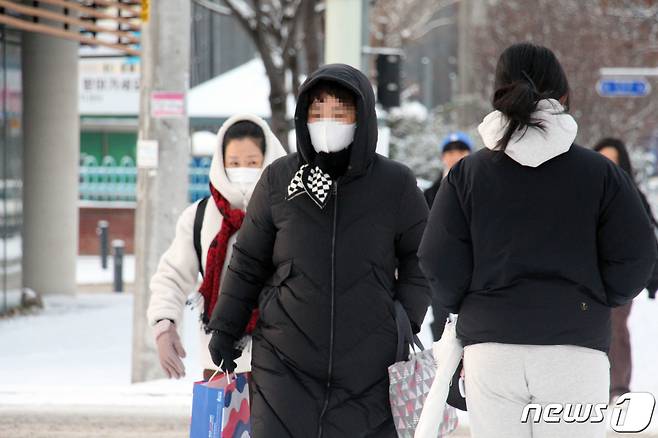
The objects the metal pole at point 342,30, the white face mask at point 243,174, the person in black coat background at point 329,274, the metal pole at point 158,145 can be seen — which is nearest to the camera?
the person in black coat background at point 329,274

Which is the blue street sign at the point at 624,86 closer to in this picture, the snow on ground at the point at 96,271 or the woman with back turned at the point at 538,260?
the snow on ground at the point at 96,271

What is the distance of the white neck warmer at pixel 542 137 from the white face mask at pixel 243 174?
1.65 meters

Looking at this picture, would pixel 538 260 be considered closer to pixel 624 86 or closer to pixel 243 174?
pixel 243 174

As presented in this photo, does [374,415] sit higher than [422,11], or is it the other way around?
[422,11]

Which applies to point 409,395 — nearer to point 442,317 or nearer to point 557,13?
point 442,317

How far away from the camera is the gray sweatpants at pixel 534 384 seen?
12.2 ft

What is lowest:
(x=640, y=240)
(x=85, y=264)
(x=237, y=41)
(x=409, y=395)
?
(x=85, y=264)

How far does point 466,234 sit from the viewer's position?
3.89 metres

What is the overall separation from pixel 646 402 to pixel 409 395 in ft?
3.27

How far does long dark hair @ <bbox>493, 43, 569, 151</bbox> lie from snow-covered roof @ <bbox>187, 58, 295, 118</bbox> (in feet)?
70.9

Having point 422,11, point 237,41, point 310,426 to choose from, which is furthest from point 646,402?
point 422,11

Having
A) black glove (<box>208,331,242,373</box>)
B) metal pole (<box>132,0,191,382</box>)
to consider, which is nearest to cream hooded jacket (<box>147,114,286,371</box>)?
black glove (<box>208,331,242,373</box>)

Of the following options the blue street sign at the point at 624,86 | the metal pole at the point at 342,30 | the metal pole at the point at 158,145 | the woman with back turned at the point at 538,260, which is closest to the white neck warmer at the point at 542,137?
the woman with back turned at the point at 538,260

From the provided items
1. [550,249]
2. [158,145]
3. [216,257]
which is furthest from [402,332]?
[158,145]
